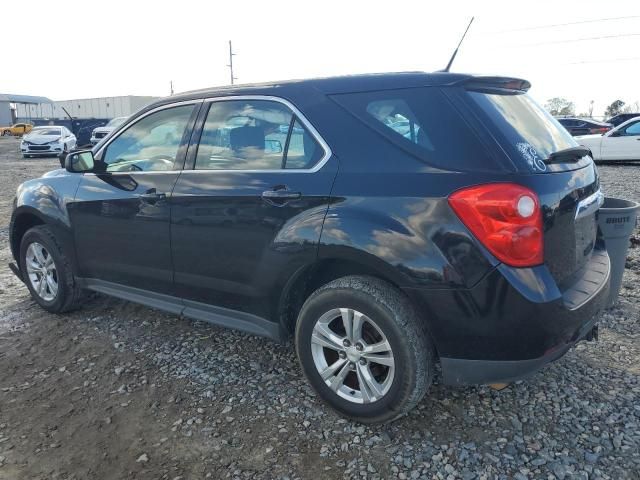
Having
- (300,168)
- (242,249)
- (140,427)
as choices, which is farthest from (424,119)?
(140,427)

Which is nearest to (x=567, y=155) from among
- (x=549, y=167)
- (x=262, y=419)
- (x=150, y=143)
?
(x=549, y=167)

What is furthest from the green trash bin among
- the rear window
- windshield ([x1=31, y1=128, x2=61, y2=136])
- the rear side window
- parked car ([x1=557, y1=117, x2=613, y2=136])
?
windshield ([x1=31, y1=128, x2=61, y2=136])

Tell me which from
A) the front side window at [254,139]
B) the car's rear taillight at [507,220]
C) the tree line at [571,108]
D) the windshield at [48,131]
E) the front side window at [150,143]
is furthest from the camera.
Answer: the tree line at [571,108]

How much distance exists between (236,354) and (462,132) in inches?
87.2

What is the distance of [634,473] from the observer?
7.82 ft

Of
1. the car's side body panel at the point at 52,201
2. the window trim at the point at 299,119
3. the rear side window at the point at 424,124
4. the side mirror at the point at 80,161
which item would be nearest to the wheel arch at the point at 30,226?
the car's side body panel at the point at 52,201

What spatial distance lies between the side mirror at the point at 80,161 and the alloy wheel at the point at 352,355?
227 cm

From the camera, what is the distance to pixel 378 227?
2561 mm

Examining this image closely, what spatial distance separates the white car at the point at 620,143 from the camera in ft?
48.0

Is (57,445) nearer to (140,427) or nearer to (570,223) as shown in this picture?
(140,427)

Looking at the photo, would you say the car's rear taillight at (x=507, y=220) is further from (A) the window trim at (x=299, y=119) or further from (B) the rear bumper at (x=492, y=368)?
(A) the window trim at (x=299, y=119)

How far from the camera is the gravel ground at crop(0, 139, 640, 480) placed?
2.53m

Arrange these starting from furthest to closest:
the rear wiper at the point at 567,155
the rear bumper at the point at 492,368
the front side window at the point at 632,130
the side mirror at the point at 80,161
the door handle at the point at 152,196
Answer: the front side window at the point at 632,130
the side mirror at the point at 80,161
the door handle at the point at 152,196
the rear wiper at the point at 567,155
the rear bumper at the point at 492,368

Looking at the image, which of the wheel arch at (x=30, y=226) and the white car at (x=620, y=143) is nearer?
the wheel arch at (x=30, y=226)
